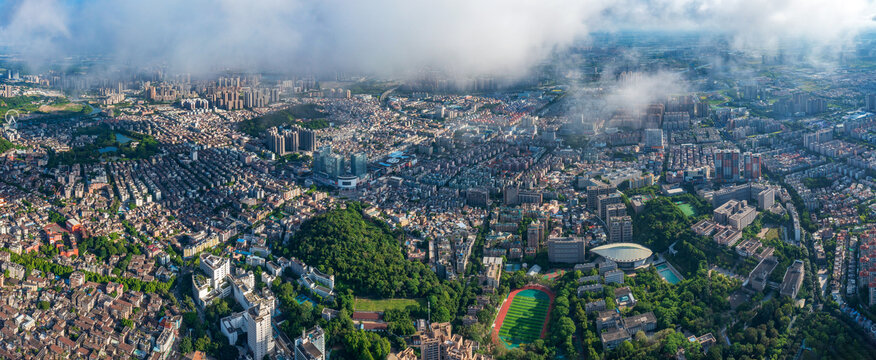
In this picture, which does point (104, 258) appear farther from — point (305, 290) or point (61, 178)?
point (61, 178)

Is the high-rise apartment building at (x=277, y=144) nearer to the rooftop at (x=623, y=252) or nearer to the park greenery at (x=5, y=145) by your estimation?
the park greenery at (x=5, y=145)

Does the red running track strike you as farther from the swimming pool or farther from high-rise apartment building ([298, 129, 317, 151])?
high-rise apartment building ([298, 129, 317, 151])

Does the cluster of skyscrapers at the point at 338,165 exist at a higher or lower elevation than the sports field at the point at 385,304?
higher

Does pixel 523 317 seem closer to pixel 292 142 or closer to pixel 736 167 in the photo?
pixel 736 167

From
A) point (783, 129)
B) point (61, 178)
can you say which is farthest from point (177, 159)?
point (783, 129)

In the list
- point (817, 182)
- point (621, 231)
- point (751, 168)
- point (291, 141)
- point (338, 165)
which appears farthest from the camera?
point (291, 141)

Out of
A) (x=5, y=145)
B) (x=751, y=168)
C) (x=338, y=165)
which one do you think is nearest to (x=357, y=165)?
(x=338, y=165)

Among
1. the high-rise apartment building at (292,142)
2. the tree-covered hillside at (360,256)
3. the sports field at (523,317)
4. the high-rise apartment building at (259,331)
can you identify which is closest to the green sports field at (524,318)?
the sports field at (523,317)

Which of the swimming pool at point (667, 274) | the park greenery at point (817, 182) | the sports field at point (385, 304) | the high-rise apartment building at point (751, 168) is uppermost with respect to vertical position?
the high-rise apartment building at point (751, 168)
